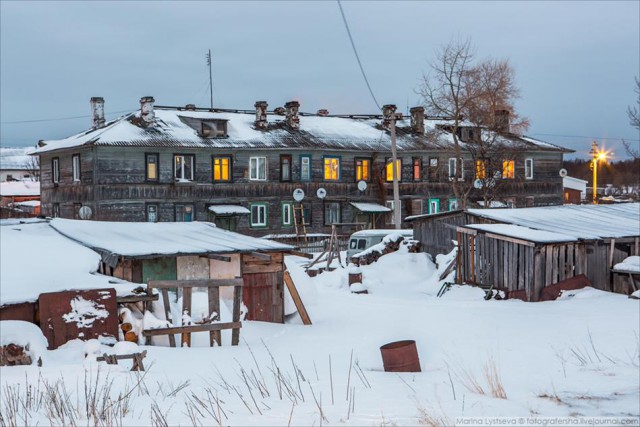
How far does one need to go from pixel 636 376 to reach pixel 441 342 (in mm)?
5661

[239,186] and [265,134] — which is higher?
[265,134]

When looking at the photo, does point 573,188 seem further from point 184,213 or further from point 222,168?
point 184,213

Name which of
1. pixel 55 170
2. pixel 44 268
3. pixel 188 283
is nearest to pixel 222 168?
pixel 55 170

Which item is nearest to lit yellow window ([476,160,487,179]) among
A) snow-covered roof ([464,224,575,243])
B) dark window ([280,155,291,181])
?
dark window ([280,155,291,181])

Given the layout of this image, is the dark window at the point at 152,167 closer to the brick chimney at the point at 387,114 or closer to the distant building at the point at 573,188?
the brick chimney at the point at 387,114

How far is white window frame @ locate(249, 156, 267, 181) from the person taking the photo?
141 feet

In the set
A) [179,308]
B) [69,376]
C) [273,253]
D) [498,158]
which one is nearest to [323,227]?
[498,158]

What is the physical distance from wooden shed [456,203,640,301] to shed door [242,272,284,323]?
7.81 m

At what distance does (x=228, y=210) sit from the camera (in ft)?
135

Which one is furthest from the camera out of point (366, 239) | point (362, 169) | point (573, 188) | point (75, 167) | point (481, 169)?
point (573, 188)

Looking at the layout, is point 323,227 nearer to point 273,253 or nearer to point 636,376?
point 273,253

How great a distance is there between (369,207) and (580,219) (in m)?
20.4

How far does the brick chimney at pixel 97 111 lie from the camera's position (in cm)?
4331

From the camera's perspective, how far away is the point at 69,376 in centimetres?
1060
